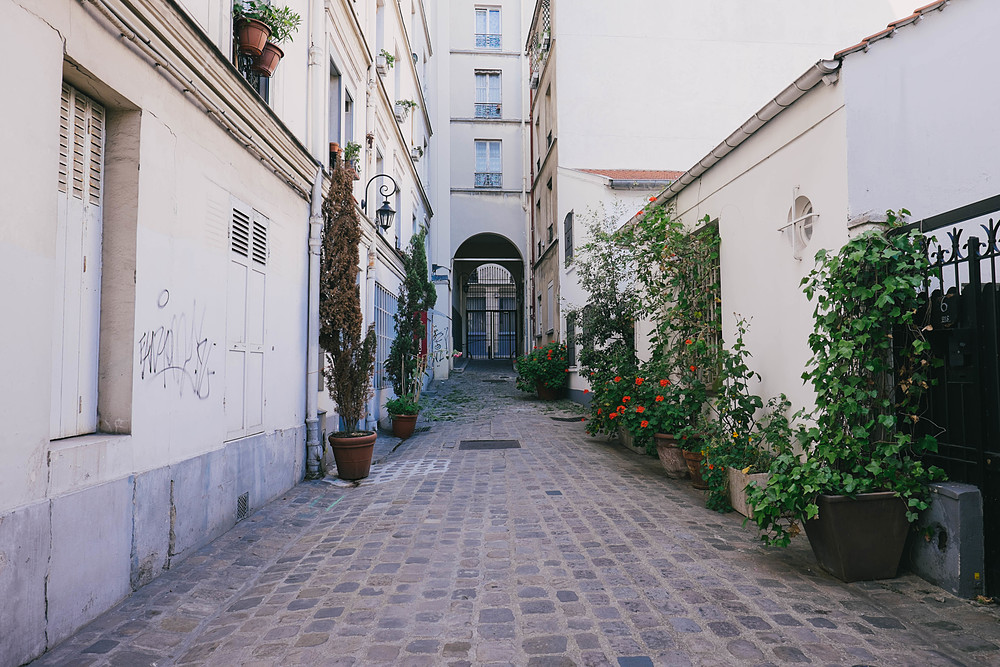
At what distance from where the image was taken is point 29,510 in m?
2.92

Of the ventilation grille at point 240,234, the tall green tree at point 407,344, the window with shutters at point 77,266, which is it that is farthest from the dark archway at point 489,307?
the window with shutters at point 77,266

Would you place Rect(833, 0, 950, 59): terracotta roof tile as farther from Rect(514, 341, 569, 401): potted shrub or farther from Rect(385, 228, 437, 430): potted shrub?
Rect(514, 341, 569, 401): potted shrub

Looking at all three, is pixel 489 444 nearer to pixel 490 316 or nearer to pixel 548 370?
pixel 548 370

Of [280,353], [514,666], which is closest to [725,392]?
[514,666]

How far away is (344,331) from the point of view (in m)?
7.77

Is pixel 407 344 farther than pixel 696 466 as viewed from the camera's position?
Yes

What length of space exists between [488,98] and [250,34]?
20.3m

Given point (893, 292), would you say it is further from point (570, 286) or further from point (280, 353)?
point (570, 286)

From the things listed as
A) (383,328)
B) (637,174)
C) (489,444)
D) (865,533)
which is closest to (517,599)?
(865,533)

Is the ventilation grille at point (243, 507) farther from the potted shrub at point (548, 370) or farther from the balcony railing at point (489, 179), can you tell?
the balcony railing at point (489, 179)

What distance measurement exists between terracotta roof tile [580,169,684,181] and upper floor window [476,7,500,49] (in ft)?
37.1

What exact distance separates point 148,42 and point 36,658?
→ 3.47 m

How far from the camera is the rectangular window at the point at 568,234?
1570 cm

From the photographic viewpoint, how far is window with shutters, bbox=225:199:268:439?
17.8 feet
